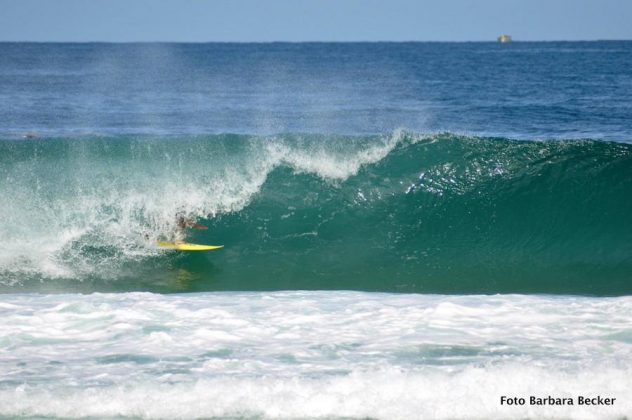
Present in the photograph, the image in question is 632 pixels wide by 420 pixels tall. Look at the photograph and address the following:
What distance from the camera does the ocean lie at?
770 cm

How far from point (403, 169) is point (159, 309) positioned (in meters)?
7.61

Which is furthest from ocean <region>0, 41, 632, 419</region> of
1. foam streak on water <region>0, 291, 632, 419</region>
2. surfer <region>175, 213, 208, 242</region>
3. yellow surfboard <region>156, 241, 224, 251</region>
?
surfer <region>175, 213, 208, 242</region>

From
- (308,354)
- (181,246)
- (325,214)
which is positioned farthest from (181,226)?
(308,354)

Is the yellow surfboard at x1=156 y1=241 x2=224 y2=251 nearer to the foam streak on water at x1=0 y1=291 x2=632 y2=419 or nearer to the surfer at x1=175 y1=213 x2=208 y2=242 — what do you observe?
the surfer at x1=175 y1=213 x2=208 y2=242

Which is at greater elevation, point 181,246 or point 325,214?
point 325,214

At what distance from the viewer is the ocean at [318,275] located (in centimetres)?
770

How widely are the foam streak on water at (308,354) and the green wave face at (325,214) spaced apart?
2044mm

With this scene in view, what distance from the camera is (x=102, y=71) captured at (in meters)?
59.8

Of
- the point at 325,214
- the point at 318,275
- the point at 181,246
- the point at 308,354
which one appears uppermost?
the point at 325,214

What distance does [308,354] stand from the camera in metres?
8.60

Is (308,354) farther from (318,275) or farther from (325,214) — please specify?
(325,214)

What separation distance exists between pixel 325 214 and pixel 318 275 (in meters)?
2.32

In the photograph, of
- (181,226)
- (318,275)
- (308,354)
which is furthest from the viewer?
(181,226)

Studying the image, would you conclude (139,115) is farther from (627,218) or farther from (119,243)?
(627,218)
